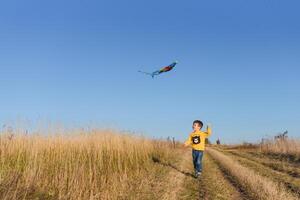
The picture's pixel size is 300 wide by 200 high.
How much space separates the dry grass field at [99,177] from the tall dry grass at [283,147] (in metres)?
9.18

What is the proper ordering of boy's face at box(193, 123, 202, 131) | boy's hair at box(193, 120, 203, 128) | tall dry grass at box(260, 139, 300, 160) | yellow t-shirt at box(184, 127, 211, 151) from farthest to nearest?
tall dry grass at box(260, 139, 300, 160), boy's hair at box(193, 120, 203, 128), boy's face at box(193, 123, 202, 131), yellow t-shirt at box(184, 127, 211, 151)

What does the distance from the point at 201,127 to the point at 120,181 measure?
4.66 meters

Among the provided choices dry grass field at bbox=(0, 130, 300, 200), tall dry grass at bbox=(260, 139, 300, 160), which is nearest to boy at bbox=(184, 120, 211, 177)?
dry grass field at bbox=(0, 130, 300, 200)

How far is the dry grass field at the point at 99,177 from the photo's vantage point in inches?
290

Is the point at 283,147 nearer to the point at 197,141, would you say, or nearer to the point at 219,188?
the point at 197,141

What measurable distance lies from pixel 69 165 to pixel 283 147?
19.5 meters

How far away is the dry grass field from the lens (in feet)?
24.1

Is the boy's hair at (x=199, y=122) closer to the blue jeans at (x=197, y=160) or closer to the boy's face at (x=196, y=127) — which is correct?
the boy's face at (x=196, y=127)

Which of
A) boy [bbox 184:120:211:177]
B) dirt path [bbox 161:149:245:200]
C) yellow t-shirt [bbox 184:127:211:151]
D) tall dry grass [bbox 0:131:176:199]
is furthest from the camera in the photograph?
yellow t-shirt [bbox 184:127:211:151]

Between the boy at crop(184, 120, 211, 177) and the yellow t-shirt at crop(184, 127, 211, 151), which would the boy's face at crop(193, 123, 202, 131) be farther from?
the yellow t-shirt at crop(184, 127, 211, 151)

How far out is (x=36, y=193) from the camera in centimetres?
662

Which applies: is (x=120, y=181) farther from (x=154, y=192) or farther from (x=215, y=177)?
(x=215, y=177)

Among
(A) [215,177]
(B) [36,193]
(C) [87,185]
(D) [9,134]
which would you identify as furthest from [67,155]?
(A) [215,177]

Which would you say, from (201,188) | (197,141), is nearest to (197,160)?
(197,141)
